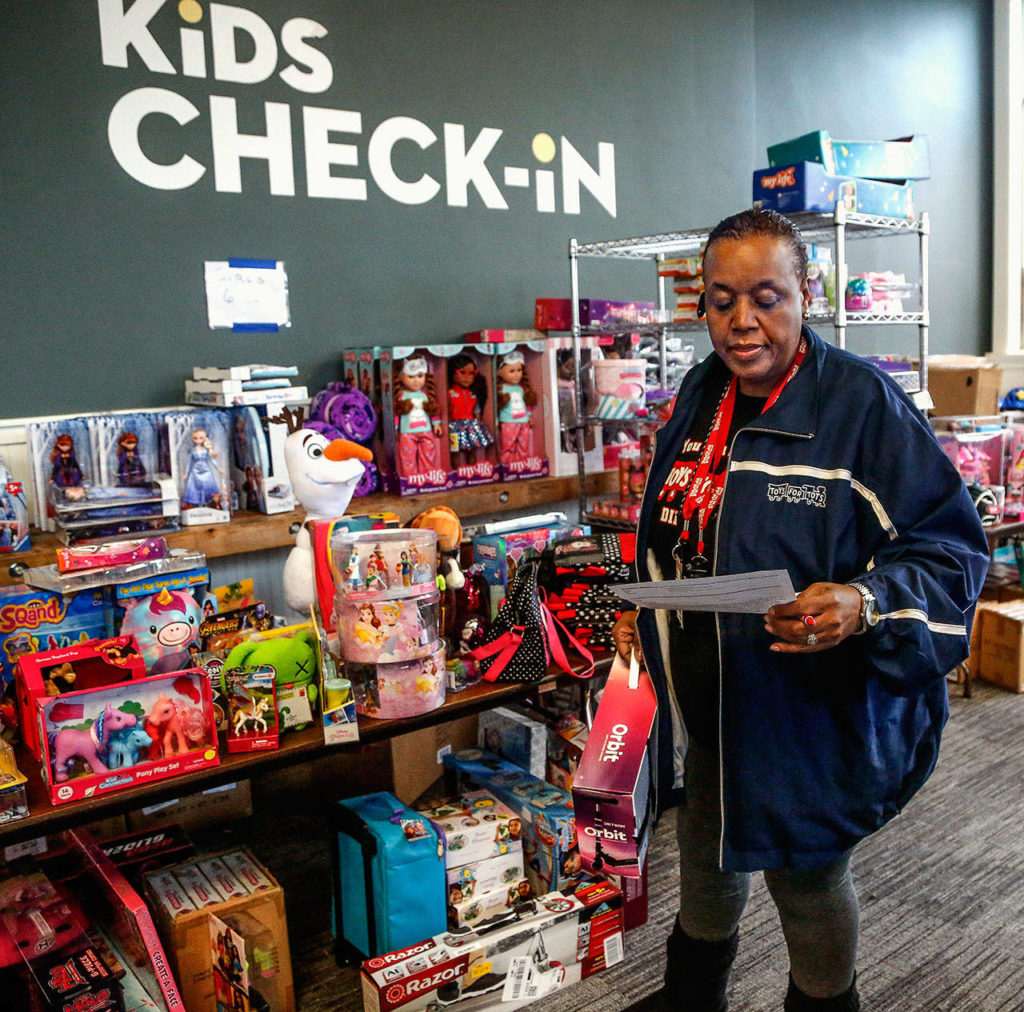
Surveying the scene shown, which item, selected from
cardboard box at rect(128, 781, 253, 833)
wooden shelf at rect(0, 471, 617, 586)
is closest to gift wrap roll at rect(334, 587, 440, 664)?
wooden shelf at rect(0, 471, 617, 586)

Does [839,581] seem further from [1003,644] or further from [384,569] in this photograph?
[1003,644]

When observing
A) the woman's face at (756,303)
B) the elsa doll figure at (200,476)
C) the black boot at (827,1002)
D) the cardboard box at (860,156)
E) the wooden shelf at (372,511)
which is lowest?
Answer: the black boot at (827,1002)

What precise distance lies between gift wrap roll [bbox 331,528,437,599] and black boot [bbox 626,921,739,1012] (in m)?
0.80

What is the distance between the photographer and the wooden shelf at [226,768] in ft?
5.24

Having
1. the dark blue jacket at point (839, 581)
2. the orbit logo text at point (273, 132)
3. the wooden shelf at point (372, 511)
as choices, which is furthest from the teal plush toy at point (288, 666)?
the orbit logo text at point (273, 132)

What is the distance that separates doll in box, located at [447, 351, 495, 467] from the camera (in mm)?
3418

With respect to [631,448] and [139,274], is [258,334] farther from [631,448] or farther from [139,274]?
[631,448]

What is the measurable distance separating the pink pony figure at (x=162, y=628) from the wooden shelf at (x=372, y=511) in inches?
21.7

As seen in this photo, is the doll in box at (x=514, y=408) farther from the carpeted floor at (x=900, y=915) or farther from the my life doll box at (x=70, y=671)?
the my life doll box at (x=70, y=671)

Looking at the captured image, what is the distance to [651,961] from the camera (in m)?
2.24

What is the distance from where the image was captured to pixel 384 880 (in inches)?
81.9

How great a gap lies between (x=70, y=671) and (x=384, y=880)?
2.61 ft

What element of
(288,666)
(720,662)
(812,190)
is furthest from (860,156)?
(288,666)

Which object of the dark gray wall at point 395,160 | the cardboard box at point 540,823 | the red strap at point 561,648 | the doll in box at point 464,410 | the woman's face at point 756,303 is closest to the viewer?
the woman's face at point 756,303
